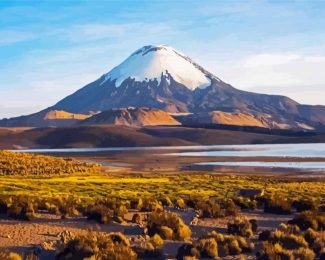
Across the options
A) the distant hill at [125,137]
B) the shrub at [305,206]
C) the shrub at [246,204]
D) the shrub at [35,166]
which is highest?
the distant hill at [125,137]

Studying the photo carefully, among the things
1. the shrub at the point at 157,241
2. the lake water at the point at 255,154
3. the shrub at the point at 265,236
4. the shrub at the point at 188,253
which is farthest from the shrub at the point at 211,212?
the lake water at the point at 255,154

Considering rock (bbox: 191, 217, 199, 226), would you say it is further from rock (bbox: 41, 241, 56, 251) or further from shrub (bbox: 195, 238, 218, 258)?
rock (bbox: 41, 241, 56, 251)

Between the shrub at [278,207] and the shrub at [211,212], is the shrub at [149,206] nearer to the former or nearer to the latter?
the shrub at [211,212]

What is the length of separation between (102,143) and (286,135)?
58333 mm

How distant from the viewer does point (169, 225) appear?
16.7 m

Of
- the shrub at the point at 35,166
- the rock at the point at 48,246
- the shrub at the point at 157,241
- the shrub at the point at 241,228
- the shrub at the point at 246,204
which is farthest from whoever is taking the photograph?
the shrub at the point at 35,166

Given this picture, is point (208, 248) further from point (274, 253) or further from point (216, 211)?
point (216, 211)

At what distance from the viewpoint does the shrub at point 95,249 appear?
11.9 meters

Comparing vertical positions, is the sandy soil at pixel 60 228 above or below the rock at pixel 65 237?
below

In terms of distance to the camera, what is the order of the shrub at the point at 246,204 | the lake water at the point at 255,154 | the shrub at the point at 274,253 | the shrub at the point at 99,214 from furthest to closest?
the lake water at the point at 255,154
the shrub at the point at 246,204
the shrub at the point at 99,214
the shrub at the point at 274,253

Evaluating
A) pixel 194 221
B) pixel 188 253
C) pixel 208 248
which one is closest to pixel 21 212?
pixel 194 221

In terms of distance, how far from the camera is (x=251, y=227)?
57.2ft

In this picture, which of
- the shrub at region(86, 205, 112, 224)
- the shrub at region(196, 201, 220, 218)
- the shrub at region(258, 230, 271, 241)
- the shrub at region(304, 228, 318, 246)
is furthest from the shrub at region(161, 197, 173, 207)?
the shrub at region(304, 228, 318, 246)

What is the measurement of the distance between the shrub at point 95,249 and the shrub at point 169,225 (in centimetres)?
259
